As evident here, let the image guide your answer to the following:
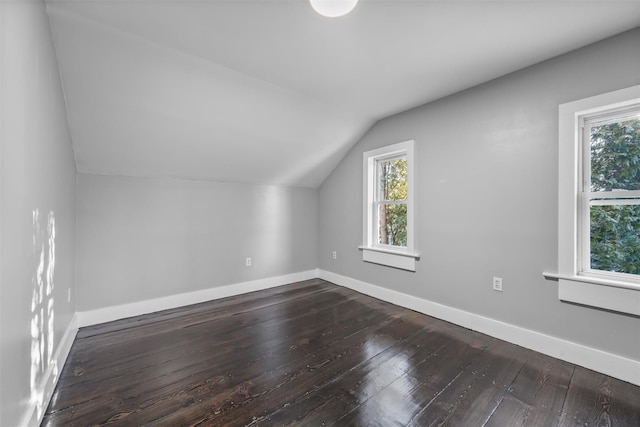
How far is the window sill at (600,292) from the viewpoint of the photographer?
5.88 ft

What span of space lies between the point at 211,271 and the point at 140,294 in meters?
0.77

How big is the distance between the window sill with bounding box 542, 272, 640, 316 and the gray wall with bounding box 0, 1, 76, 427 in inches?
126

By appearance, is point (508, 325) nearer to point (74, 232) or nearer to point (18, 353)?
point (18, 353)

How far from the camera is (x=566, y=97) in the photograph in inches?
81.4

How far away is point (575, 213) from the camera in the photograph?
2.03m

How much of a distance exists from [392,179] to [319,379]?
2538 mm

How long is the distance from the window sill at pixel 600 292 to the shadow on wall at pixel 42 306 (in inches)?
132

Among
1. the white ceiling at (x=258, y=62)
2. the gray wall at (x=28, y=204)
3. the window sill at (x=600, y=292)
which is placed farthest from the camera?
the window sill at (x=600, y=292)

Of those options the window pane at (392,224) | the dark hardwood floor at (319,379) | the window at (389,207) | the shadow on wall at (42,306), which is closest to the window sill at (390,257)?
the window at (389,207)

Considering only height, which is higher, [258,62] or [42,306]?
[258,62]

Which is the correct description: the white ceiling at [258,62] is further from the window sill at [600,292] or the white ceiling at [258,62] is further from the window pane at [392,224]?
the window sill at [600,292]

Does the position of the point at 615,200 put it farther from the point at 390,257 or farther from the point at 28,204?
the point at 28,204

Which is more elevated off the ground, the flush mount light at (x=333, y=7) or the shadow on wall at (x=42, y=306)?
the flush mount light at (x=333, y=7)

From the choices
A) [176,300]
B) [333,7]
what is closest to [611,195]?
[333,7]
